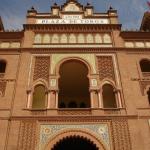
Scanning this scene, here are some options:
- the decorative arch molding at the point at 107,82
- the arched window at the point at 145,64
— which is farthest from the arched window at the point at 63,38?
the arched window at the point at 145,64

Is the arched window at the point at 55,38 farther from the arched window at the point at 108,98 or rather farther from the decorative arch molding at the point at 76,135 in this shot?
the decorative arch molding at the point at 76,135

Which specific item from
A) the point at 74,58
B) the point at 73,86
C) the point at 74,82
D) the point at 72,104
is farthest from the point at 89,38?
the point at 72,104

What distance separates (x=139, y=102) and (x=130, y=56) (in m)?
3.25

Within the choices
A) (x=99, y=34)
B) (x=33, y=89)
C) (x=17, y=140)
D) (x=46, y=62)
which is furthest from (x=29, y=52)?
(x=17, y=140)

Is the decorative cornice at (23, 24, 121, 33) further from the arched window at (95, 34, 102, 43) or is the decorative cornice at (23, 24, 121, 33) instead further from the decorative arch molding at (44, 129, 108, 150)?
the decorative arch molding at (44, 129, 108, 150)

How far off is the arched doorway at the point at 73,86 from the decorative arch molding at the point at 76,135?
440 cm

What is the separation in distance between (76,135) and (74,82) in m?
5.32

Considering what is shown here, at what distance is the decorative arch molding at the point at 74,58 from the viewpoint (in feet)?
50.8

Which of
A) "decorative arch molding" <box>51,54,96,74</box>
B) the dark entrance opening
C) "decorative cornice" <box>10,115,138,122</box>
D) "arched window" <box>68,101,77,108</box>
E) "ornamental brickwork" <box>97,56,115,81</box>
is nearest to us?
"decorative cornice" <box>10,115,138,122</box>

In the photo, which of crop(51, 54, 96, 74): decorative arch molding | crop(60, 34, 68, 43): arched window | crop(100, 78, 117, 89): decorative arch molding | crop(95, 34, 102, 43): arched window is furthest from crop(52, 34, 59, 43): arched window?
crop(100, 78, 117, 89): decorative arch molding

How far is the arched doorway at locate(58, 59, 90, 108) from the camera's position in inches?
653

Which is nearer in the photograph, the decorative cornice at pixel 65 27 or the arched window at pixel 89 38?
the arched window at pixel 89 38

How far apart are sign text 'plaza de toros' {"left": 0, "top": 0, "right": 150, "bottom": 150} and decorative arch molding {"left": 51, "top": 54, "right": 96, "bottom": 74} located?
0.18ft

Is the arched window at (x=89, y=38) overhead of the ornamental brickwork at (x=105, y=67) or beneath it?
overhead
